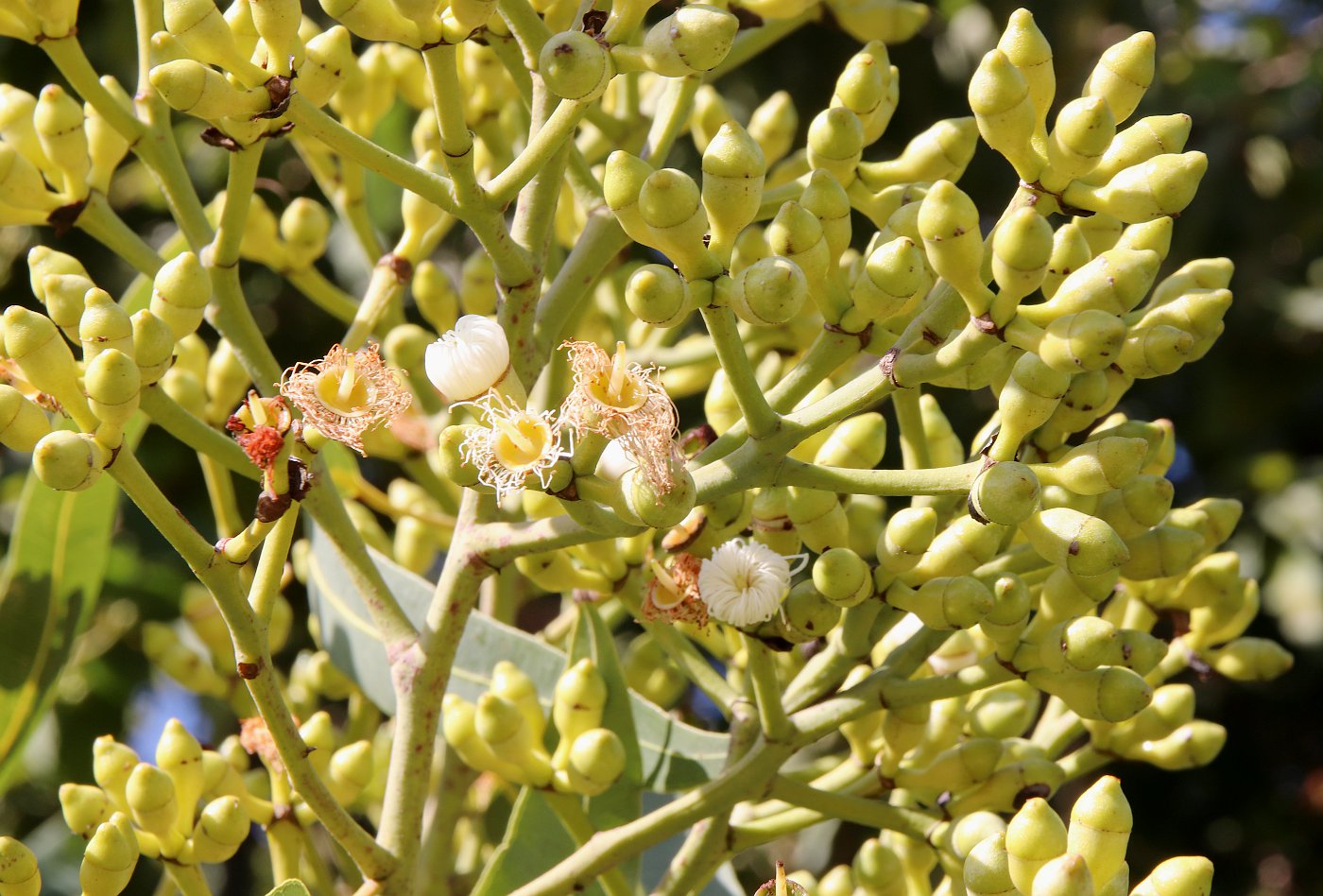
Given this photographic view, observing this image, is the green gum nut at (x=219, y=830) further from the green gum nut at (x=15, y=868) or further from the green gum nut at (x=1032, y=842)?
the green gum nut at (x=1032, y=842)

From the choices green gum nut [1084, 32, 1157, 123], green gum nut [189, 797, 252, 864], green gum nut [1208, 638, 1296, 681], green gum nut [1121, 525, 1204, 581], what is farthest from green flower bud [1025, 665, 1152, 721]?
green gum nut [189, 797, 252, 864]

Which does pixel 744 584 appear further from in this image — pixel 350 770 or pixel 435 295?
pixel 435 295

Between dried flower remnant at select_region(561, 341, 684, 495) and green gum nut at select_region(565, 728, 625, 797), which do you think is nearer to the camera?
dried flower remnant at select_region(561, 341, 684, 495)

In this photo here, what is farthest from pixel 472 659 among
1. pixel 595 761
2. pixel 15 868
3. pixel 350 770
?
Answer: pixel 15 868

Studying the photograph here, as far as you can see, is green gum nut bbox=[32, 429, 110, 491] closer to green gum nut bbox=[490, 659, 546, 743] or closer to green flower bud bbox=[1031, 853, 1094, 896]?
green gum nut bbox=[490, 659, 546, 743]

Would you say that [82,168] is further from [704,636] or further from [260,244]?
[704,636]

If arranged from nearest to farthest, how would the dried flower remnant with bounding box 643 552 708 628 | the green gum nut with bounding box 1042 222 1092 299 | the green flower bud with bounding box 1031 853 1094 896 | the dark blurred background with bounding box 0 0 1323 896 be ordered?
the green flower bud with bounding box 1031 853 1094 896
the green gum nut with bounding box 1042 222 1092 299
the dried flower remnant with bounding box 643 552 708 628
the dark blurred background with bounding box 0 0 1323 896

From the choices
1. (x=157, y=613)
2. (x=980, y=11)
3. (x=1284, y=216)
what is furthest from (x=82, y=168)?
(x=1284, y=216)

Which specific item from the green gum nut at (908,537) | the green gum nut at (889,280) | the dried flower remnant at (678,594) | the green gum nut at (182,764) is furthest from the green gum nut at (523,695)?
the green gum nut at (889,280)
